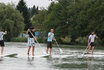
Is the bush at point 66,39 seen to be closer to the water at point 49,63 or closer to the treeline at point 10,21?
the treeline at point 10,21

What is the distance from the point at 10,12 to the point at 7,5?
7.57 feet

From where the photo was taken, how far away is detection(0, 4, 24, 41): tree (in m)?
96.4

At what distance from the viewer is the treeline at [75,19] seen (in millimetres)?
68875

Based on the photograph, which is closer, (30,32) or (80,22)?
(30,32)

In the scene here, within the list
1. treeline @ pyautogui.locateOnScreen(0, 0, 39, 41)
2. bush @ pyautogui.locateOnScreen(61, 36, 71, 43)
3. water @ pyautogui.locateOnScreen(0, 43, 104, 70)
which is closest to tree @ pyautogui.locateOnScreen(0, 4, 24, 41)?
treeline @ pyautogui.locateOnScreen(0, 0, 39, 41)

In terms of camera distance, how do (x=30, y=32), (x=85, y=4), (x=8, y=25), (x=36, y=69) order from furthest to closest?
(x=8, y=25) < (x=85, y=4) < (x=30, y=32) < (x=36, y=69)

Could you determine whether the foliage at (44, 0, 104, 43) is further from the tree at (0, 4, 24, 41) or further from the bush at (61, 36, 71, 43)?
the tree at (0, 4, 24, 41)

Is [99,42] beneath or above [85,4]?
beneath

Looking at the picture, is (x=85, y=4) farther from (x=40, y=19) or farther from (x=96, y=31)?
(x=40, y=19)

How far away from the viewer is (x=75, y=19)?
81312 millimetres

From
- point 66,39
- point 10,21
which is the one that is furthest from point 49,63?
point 10,21

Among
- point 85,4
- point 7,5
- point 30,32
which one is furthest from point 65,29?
point 30,32

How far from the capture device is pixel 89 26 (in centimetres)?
7012

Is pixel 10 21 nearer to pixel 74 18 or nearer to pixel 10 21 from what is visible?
pixel 10 21
